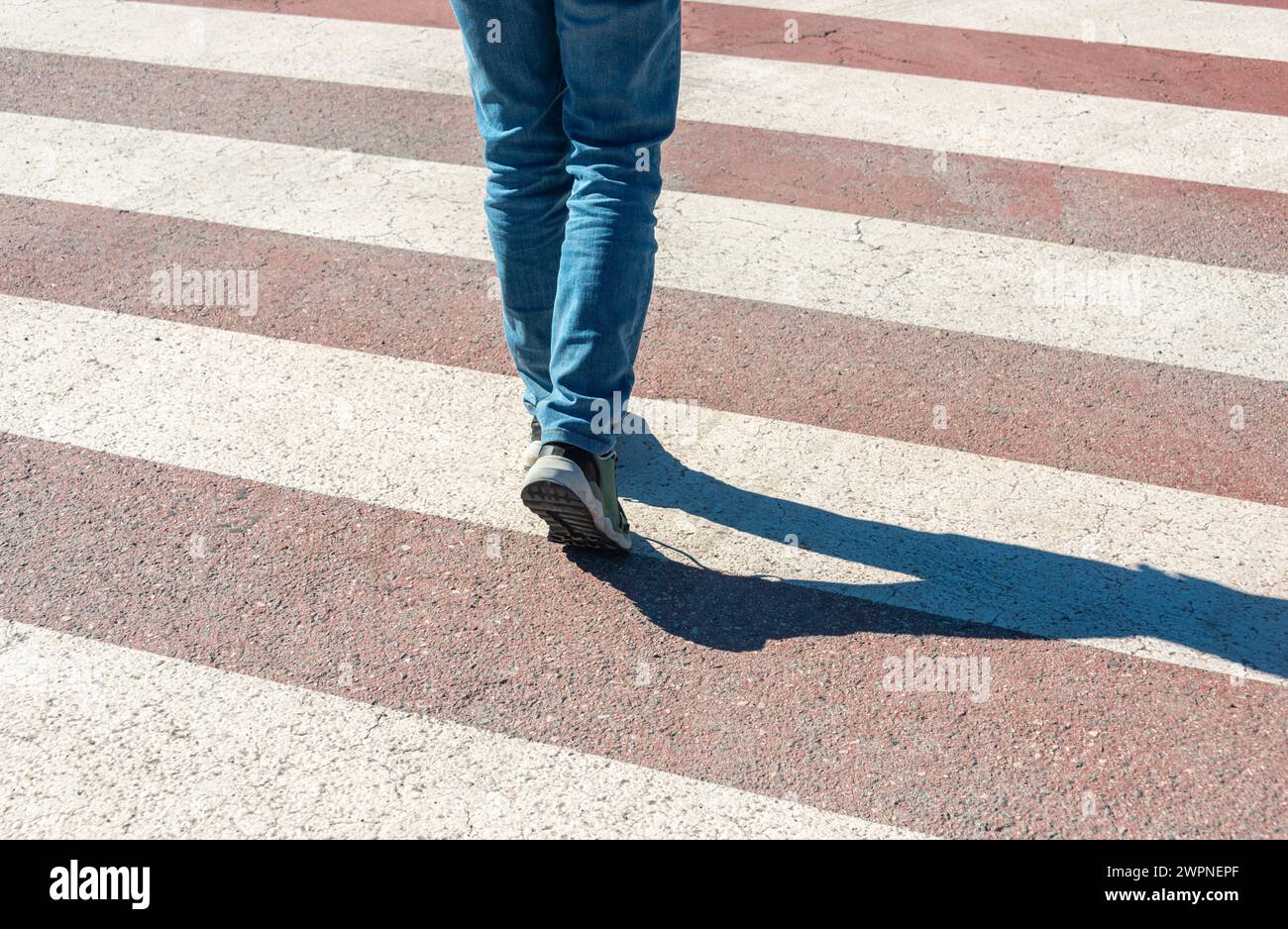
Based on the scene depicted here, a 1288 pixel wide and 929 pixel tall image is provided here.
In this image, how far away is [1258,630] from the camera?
2.72 m

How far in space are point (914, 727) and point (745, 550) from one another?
68 cm

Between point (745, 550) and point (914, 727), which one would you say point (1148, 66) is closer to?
point (745, 550)

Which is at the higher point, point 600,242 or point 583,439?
point 600,242

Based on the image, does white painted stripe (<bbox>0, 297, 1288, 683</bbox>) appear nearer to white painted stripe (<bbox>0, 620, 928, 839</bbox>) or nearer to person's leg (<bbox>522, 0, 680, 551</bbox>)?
person's leg (<bbox>522, 0, 680, 551</bbox>)

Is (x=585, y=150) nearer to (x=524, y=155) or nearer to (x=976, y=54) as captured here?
(x=524, y=155)

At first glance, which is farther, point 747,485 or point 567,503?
point 747,485

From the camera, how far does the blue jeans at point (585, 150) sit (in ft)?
8.45

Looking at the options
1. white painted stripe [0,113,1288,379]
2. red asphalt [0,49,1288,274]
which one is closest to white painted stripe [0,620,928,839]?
white painted stripe [0,113,1288,379]

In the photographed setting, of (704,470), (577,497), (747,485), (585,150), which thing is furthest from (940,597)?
(585,150)

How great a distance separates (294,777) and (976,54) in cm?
475

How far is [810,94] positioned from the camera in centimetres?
547

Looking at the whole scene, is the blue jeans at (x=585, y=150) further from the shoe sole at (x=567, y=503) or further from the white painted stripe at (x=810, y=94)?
the white painted stripe at (x=810, y=94)

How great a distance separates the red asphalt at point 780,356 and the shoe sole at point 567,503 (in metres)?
0.82
